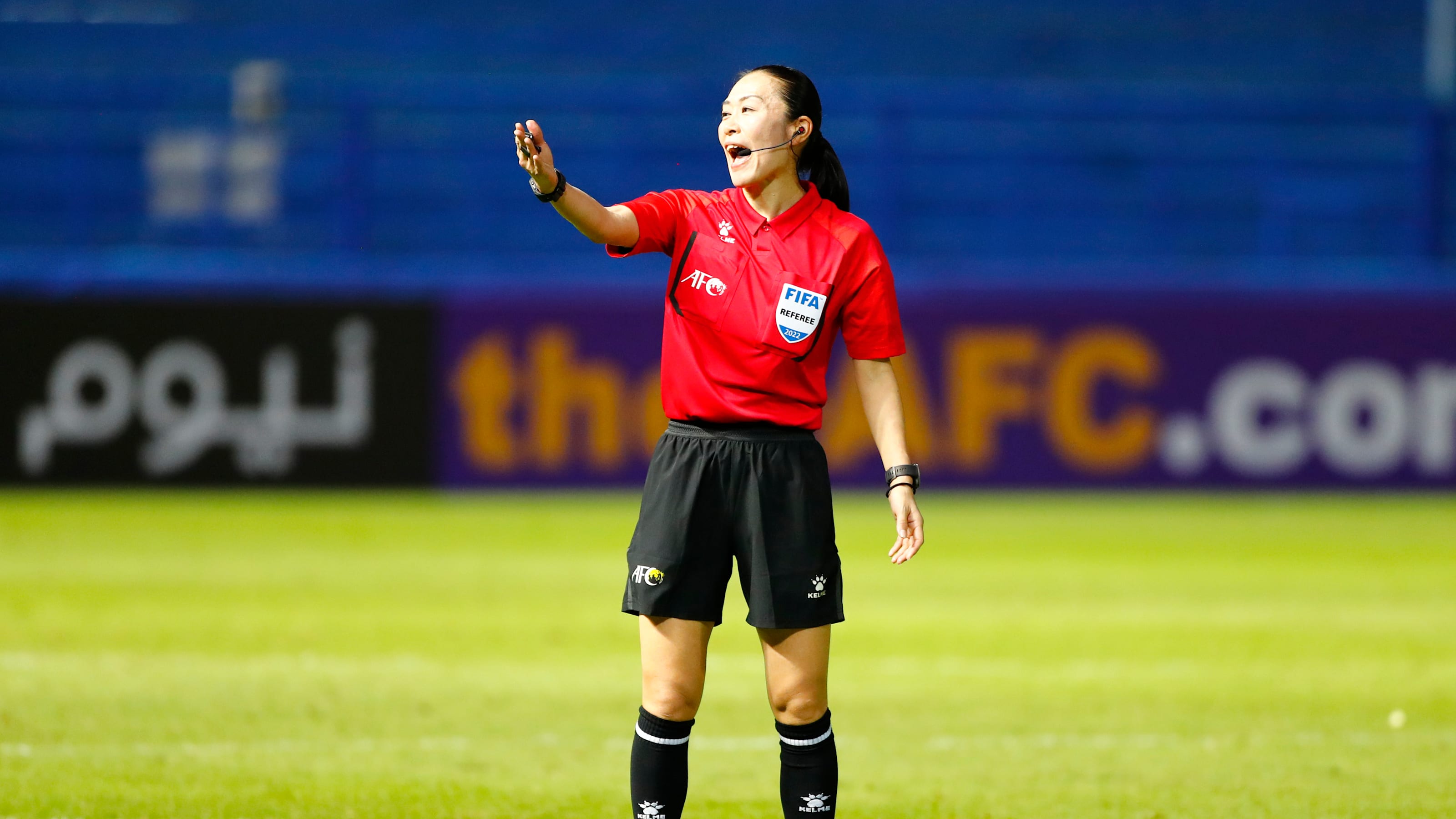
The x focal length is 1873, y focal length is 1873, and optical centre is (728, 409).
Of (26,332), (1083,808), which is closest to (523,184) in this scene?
(26,332)

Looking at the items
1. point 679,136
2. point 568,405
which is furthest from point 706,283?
point 679,136

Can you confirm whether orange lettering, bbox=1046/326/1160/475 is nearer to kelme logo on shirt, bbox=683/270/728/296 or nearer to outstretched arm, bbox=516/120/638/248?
kelme logo on shirt, bbox=683/270/728/296

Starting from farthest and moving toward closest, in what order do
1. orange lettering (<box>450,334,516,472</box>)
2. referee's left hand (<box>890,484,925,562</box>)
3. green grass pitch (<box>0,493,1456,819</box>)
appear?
orange lettering (<box>450,334,516,472</box>) < green grass pitch (<box>0,493,1456,819</box>) < referee's left hand (<box>890,484,925,562</box>)

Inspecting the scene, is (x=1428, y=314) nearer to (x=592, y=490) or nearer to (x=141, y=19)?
(x=592, y=490)

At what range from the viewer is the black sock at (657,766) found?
13.9ft

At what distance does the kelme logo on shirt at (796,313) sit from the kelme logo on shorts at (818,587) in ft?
1.75

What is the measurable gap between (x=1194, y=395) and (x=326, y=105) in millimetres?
7012

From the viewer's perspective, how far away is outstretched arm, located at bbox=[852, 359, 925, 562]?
13.9 ft

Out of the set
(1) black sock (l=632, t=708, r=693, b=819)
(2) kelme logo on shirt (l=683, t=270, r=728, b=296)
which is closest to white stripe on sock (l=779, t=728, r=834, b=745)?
(1) black sock (l=632, t=708, r=693, b=819)

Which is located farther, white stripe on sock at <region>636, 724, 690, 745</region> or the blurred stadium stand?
the blurred stadium stand

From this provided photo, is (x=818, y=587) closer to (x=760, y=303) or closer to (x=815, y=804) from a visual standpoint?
(x=815, y=804)

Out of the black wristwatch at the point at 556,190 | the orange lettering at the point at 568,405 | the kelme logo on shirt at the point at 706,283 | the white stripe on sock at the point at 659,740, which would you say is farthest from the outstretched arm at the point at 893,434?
the orange lettering at the point at 568,405

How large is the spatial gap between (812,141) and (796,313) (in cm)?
44

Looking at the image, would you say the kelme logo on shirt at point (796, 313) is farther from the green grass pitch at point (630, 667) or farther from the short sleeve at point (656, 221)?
the green grass pitch at point (630, 667)
